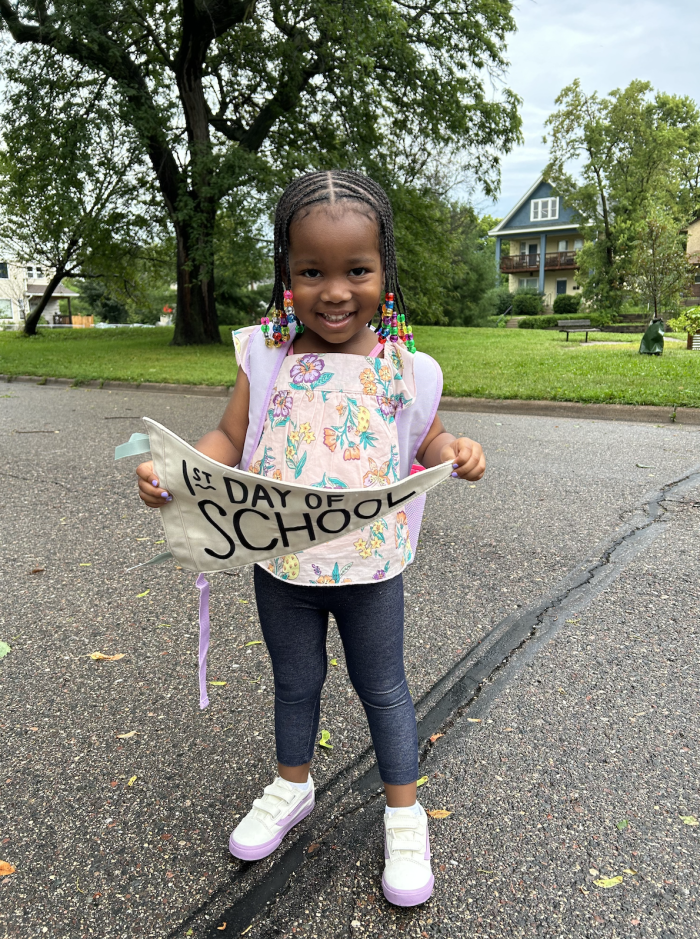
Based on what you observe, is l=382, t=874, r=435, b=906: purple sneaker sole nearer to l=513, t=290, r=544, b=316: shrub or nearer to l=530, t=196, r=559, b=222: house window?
l=513, t=290, r=544, b=316: shrub

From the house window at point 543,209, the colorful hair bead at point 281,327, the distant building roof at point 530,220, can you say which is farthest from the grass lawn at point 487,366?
the house window at point 543,209

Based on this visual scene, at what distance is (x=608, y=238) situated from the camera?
1330 inches

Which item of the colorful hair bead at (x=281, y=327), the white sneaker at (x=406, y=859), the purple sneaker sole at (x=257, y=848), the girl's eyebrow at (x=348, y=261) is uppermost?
the girl's eyebrow at (x=348, y=261)

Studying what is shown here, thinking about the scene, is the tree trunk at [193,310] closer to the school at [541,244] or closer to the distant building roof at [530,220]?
the school at [541,244]

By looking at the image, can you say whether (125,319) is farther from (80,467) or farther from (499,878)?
(499,878)

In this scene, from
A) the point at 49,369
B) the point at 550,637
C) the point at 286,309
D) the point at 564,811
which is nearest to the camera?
the point at 286,309

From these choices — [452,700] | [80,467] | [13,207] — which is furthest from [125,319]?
[452,700]

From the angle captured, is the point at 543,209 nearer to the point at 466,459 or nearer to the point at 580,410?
the point at 580,410

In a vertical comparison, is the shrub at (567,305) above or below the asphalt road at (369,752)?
above

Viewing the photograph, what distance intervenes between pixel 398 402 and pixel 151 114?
51.8 feet

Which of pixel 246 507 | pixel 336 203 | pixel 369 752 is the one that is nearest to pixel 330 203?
pixel 336 203

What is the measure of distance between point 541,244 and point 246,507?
47981 mm

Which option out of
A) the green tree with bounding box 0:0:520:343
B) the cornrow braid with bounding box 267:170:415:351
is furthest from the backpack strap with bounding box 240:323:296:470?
the green tree with bounding box 0:0:520:343

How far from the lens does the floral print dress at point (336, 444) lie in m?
1.60
